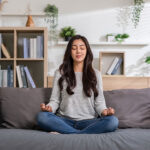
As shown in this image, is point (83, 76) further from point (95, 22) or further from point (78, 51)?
point (95, 22)

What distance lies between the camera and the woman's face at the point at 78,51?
7.23ft

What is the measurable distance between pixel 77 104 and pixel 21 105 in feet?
1.35

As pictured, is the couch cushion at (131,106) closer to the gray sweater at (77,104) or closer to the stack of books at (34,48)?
the gray sweater at (77,104)

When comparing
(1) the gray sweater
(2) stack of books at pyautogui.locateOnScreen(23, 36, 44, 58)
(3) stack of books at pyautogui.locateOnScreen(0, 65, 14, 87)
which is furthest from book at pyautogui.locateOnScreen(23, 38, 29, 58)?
(1) the gray sweater

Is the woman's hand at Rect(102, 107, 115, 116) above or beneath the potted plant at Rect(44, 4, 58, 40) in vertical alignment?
beneath

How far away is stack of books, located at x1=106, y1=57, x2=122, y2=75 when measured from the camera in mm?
3031

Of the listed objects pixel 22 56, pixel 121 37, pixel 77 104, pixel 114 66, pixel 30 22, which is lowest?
pixel 77 104

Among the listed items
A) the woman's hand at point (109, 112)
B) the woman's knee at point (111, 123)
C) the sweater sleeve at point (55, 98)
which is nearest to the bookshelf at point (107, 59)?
the sweater sleeve at point (55, 98)

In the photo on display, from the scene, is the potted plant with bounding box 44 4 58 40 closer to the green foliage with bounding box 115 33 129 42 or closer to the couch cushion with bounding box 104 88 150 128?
the green foliage with bounding box 115 33 129 42

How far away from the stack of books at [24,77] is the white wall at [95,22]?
30cm

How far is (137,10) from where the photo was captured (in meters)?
3.10

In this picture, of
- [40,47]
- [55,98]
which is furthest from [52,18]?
[55,98]

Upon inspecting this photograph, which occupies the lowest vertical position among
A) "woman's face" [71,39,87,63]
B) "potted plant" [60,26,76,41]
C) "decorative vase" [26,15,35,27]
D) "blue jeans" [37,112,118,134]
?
"blue jeans" [37,112,118,134]

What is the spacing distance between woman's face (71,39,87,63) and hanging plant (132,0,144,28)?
1128 millimetres
